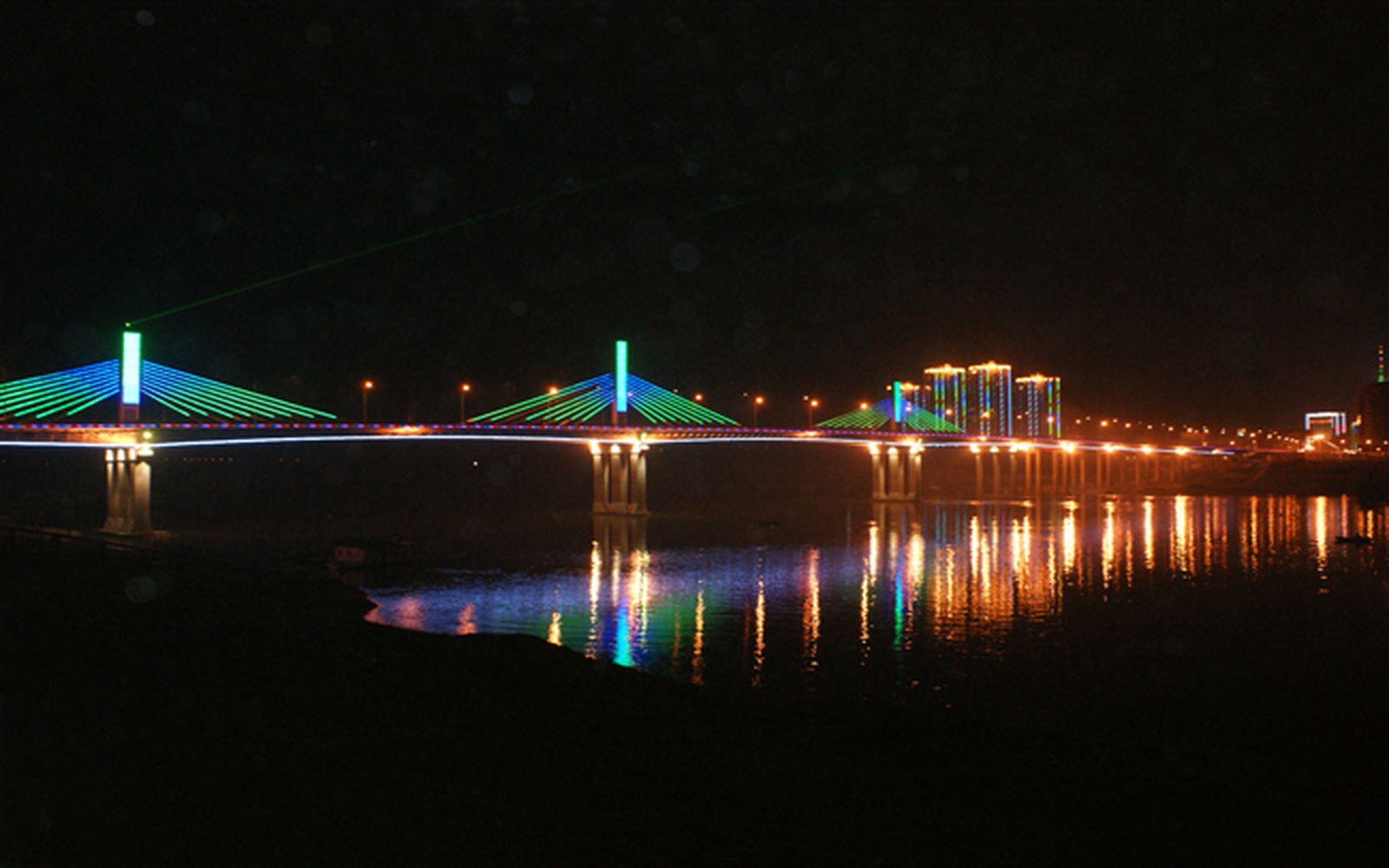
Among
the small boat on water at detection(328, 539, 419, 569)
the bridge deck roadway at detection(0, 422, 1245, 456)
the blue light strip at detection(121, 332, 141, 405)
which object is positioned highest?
the blue light strip at detection(121, 332, 141, 405)

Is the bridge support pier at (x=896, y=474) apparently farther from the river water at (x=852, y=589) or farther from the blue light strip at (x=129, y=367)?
the blue light strip at (x=129, y=367)

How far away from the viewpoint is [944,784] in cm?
1139

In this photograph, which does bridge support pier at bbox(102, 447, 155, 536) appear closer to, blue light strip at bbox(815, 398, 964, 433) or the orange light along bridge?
the orange light along bridge

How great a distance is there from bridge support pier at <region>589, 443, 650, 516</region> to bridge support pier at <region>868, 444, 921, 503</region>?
1082 inches

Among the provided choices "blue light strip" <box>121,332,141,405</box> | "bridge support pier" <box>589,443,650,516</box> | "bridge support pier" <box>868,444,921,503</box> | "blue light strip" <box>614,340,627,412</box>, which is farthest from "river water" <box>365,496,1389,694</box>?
"bridge support pier" <box>868,444,921,503</box>

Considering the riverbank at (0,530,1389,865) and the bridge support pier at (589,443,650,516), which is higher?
the bridge support pier at (589,443,650,516)

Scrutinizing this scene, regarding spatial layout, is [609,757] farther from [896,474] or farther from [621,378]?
[896,474]

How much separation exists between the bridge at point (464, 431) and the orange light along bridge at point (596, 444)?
0.08 meters

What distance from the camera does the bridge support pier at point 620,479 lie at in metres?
71.2

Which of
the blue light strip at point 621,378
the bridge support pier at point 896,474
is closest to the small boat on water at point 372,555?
the blue light strip at point 621,378

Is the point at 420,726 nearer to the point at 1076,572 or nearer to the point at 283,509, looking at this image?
the point at 1076,572

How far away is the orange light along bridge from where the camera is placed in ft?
156

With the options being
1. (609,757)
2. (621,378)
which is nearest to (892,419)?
(621,378)

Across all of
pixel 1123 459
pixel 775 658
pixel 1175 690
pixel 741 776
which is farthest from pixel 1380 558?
pixel 1123 459
